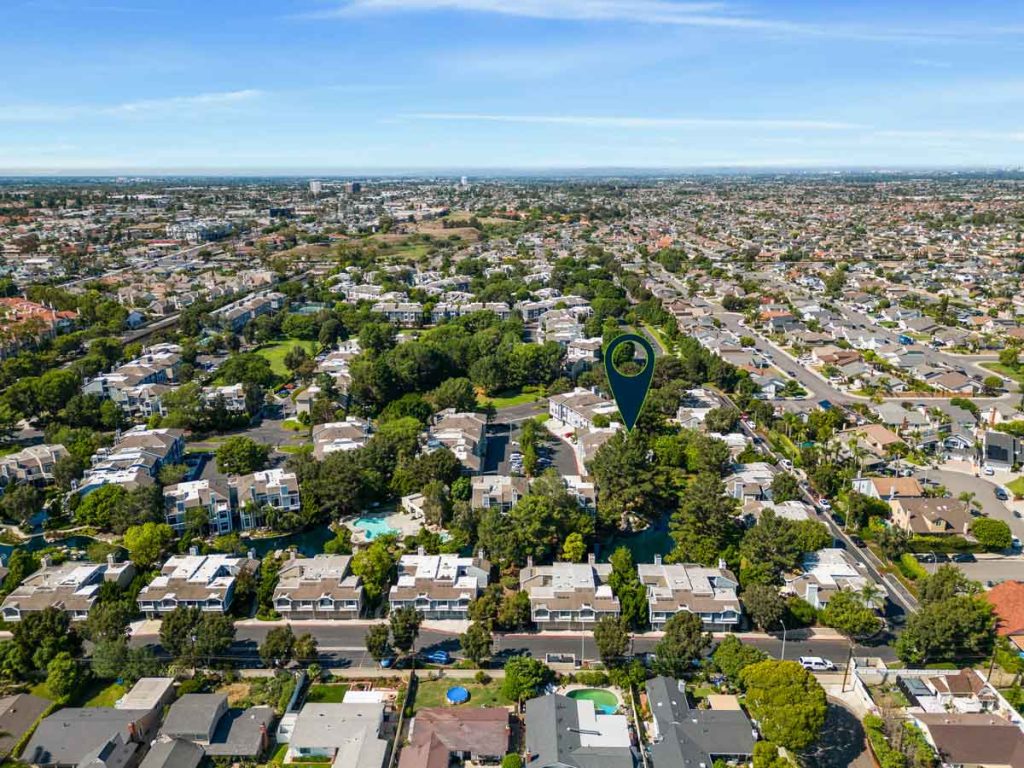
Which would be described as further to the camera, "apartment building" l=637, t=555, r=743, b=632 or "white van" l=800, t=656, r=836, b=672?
"apartment building" l=637, t=555, r=743, b=632

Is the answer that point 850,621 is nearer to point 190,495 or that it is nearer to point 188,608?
point 188,608

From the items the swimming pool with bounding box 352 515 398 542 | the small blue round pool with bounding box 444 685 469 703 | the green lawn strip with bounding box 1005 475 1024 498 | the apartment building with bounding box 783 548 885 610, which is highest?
the apartment building with bounding box 783 548 885 610

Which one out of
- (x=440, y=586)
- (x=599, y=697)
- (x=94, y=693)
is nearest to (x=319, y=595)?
(x=440, y=586)

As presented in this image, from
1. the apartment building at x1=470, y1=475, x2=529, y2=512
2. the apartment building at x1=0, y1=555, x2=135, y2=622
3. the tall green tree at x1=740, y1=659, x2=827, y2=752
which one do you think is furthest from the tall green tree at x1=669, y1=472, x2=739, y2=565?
the apartment building at x1=0, y1=555, x2=135, y2=622

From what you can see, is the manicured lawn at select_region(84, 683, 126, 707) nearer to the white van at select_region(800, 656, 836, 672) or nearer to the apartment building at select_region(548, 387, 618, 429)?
the white van at select_region(800, 656, 836, 672)

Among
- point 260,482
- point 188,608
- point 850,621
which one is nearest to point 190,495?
point 260,482

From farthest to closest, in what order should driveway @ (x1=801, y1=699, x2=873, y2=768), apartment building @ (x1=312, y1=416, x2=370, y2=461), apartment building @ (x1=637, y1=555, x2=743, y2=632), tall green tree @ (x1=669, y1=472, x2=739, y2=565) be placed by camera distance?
apartment building @ (x1=312, y1=416, x2=370, y2=461)
tall green tree @ (x1=669, y1=472, x2=739, y2=565)
apartment building @ (x1=637, y1=555, x2=743, y2=632)
driveway @ (x1=801, y1=699, x2=873, y2=768)

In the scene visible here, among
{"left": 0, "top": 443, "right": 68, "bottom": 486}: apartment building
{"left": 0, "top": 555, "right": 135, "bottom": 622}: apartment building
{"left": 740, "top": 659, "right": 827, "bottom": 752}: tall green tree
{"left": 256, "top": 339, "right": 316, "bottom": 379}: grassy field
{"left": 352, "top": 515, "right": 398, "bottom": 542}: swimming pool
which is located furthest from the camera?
{"left": 256, "top": 339, "right": 316, "bottom": 379}: grassy field
